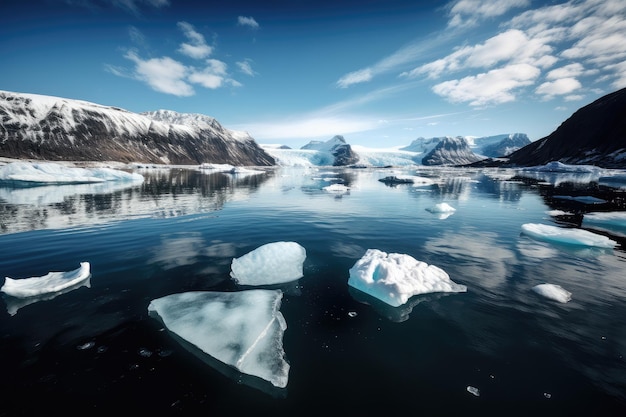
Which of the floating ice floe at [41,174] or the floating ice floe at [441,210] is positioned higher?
the floating ice floe at [41,174]

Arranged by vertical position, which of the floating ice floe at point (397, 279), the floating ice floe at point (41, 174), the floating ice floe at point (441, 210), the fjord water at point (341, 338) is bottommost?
the fjord water at point (341, 338)

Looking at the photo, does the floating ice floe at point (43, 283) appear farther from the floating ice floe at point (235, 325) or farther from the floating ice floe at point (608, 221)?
the floating ice floe at point (608, 221)

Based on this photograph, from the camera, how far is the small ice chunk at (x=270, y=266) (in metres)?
8.57

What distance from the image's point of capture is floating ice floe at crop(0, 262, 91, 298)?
23.6 feet

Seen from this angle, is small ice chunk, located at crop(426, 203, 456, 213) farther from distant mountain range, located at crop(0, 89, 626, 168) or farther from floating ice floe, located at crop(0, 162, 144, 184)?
distant mountain range, located at crop(0, 89, 626, 168)

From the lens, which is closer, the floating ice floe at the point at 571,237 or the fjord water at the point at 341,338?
the fjord water at the point at 341,338

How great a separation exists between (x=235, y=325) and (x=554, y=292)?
29.2ft

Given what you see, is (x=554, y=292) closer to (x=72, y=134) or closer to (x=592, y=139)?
(x=592, y=139)

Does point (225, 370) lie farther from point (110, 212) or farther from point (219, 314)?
point (110, 212)

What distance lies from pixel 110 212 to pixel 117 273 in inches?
521

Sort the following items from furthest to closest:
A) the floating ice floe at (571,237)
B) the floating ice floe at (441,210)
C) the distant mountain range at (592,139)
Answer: the distant mountain range at (592,139) → the floating ice floe at (441,210) → the floating ice floe at (571,237)

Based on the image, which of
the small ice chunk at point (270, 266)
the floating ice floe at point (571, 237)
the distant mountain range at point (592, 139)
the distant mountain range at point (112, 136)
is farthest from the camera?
the distant mountain range at point (112, 136)

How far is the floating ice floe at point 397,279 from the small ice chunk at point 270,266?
2.12 meters

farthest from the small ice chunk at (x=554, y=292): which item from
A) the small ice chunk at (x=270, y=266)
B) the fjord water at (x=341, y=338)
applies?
the small ice chunk at (x=270, y=266)
